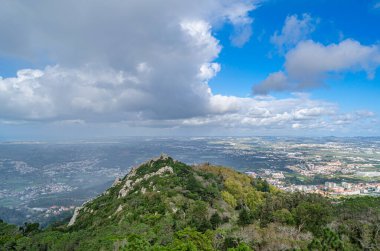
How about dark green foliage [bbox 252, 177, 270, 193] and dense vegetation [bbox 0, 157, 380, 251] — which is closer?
dense vegetation [bbox 0, 157, 380, 251]

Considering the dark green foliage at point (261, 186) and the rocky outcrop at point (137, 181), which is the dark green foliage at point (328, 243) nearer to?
the rocky outcrop at point (137, 181)

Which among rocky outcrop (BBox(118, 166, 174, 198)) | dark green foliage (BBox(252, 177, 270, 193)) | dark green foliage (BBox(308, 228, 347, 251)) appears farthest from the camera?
dark green foliage (BBox(252, 177, 270, 193))

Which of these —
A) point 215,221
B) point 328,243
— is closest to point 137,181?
point 215,221

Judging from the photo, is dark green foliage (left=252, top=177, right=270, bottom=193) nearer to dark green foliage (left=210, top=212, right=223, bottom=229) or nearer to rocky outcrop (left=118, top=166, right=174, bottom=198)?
rocky outcrop (left=118, top=166, right=174, bottom=198)

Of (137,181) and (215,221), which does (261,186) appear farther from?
(215,221)

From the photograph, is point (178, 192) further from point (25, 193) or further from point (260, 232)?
point (25, 193)

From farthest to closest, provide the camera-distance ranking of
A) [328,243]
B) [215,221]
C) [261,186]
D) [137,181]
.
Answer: [261,186] → [137,181] → [215,221] → [328,243]

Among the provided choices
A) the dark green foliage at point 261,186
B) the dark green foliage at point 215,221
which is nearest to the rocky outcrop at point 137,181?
the dark green foliage at point 261,186

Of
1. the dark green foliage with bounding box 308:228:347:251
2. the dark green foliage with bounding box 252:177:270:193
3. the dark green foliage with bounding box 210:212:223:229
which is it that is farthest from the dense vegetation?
the dark green foliage with bounding box 252:177:270:193
